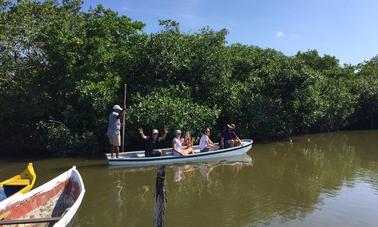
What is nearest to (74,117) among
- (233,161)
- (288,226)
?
(233,161)

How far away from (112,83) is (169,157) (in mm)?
5233

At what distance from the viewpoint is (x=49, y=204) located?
33.7 ft

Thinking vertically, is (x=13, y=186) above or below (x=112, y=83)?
below

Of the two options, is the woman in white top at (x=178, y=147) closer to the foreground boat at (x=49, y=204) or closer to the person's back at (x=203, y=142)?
the person's back at (x=203, y=142)

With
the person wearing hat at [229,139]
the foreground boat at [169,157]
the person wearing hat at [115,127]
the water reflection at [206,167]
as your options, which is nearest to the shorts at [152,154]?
the foreground boat at [169,157]

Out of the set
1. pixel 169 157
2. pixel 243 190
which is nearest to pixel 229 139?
pixel 169 157

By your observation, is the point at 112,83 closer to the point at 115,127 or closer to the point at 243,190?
the point at 115,127

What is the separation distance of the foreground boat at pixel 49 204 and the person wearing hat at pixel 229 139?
922 centimetres

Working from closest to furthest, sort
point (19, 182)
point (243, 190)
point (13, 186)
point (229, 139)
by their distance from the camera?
point (13, 186), point (19, 182), point (243, 190), point (229, 139)

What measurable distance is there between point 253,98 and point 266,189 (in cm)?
1139

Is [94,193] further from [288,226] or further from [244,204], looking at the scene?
[288,226]

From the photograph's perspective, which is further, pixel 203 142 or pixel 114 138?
pixel 203 142

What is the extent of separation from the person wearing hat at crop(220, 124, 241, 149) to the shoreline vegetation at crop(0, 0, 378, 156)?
4.87 ft

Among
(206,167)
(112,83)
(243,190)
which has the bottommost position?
(243,190)
